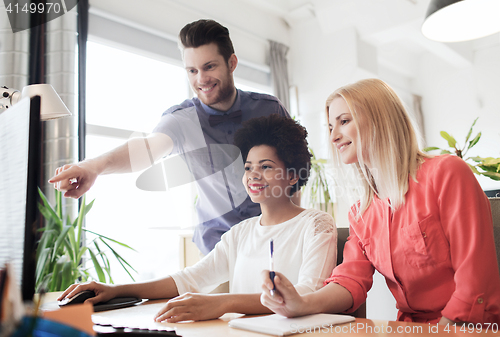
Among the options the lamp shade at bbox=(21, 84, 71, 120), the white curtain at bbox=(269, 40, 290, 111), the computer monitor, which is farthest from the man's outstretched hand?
the white curtain at bbox=(269, 40, 290, 111)

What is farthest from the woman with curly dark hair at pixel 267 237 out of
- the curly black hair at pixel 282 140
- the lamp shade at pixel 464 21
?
the lamp shade at pixel 464 21

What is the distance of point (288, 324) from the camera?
0.70 metres

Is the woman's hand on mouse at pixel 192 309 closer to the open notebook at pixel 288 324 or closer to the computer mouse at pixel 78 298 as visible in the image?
the open notebook at pixel 288 324

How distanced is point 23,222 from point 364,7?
4.15 meters

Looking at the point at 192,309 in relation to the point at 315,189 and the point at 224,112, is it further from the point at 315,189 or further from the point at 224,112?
the point at 315,189

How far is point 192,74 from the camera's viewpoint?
1.57 metres

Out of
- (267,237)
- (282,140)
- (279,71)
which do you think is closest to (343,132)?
(282,140)

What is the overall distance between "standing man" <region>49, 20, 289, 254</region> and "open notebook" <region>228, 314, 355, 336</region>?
71cm

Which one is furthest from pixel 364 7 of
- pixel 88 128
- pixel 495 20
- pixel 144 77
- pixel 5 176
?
pixel 5 176

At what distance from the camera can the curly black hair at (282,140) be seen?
1346 millimetres

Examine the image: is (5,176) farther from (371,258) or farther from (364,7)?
(364,7)

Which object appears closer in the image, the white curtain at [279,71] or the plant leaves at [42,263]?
the plant leaves at [42,263]

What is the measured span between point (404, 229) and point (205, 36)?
104cm

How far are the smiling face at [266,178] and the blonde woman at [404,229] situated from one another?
0.75 feet
